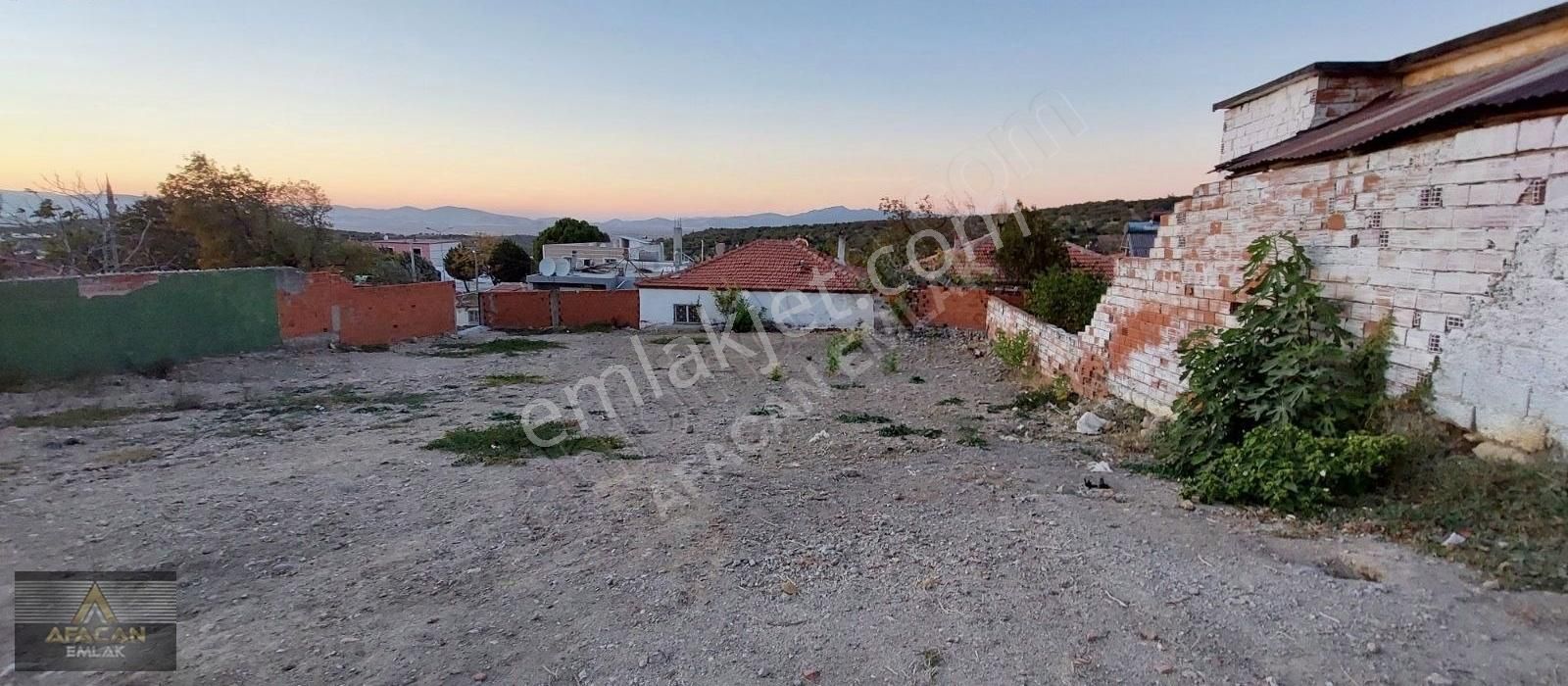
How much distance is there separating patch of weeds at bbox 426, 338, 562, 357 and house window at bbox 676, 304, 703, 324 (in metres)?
5.34

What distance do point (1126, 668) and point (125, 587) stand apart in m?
4.98

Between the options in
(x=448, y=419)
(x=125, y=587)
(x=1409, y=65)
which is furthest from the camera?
(x=448, y=419)

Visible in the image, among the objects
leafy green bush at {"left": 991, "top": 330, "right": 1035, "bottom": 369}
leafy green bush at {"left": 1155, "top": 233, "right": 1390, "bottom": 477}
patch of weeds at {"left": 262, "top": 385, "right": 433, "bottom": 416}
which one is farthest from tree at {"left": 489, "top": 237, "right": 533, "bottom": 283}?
leafy green bush at {"left": 1155, "top": 233, "right": 1390, "bottom": 477}

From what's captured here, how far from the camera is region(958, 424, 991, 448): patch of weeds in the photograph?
21.2 ft

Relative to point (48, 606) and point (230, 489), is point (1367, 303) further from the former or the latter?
point (230, 489)

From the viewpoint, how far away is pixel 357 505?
500 centimetres

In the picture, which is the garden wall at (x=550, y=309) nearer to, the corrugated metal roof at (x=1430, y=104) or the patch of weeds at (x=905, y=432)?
the patch of weeds at (x=905, y=432)

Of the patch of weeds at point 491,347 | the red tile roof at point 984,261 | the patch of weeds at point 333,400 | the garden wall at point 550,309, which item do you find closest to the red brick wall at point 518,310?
the garden wall at point 550,309

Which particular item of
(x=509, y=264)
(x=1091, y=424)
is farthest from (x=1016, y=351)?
(x=509, y=264)

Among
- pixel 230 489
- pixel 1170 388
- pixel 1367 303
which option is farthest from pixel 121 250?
pixel 1367 303

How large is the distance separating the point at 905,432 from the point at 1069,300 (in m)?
6.70

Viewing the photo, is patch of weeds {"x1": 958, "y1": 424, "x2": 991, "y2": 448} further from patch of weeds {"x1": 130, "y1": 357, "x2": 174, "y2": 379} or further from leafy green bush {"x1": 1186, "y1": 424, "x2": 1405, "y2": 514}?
patch of weeds {"x1": 130, "y1": 357, "x2": 174, "y2": 379}

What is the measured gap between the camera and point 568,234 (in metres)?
46.8

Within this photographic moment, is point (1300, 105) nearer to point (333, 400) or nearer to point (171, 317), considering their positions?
point (333, 400)
